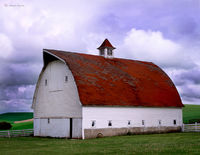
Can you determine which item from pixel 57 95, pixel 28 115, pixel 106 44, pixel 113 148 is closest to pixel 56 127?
pixel 57 95

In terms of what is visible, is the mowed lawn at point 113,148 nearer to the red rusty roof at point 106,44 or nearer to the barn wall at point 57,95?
the barn wall at point 57,95

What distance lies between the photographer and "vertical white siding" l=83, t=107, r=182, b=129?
29.5 metres

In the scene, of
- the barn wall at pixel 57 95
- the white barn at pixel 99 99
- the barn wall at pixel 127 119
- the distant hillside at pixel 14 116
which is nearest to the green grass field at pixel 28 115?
the distant hillside at pixel 14 116

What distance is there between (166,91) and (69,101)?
46.0ft

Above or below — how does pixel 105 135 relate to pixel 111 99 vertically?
below

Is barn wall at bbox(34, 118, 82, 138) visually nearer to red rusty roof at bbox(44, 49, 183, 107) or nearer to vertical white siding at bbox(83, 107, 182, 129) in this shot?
vertical white siding at bbox(83, 107, 182, 129)

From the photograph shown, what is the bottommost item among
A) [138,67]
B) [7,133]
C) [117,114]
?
[7,133]

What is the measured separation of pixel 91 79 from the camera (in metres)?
31.5

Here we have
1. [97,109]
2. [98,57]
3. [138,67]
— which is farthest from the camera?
[138,67]

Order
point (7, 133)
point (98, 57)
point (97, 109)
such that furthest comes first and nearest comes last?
point (98, 57) → point (7, 133) → point (97, 109)

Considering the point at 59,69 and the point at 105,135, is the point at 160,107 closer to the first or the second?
the point at 105,135

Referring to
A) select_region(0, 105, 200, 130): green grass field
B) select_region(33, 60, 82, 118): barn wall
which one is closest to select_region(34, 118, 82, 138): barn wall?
select_region(33, 60, 82, 118): barn wall

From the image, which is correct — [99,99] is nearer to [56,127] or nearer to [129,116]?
[129,116]

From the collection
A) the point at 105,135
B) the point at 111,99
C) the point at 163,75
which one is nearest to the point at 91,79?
the point at 111,99
